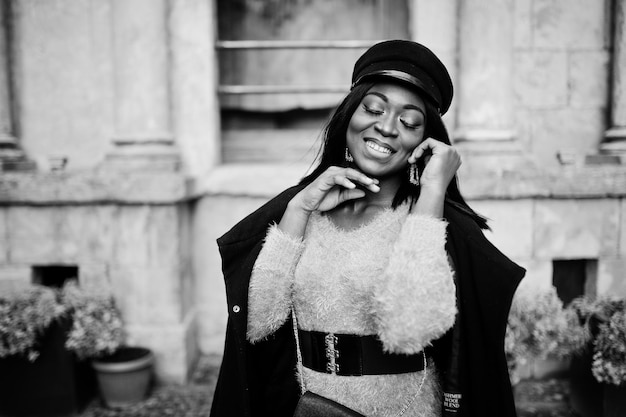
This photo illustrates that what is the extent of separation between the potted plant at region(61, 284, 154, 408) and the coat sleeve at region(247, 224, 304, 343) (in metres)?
2.19

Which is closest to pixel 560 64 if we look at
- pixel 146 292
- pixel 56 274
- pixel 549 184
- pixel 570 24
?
pixel 570 24

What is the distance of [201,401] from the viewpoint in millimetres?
3879

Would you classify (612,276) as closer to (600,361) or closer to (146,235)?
(600,361)

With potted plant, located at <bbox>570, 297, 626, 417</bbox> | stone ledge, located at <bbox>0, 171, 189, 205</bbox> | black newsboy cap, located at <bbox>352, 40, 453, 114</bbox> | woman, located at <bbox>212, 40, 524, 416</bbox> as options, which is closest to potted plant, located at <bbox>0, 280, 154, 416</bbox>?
stone ledge, located at <bbox>0, 171, 189, 205</bbox>

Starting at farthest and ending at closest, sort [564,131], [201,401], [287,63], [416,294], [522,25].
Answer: [287,63], [564,131], [522,25], [201,401], [416,294]

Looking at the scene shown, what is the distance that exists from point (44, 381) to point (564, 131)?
446 centimetres

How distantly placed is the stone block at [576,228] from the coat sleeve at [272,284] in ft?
9.07

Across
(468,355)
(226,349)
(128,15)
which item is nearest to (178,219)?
(128,15)

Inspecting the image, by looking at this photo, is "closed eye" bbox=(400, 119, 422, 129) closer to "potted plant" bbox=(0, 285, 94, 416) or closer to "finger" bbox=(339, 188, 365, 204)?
"finger" bbox=(339, 188, 365, 204)

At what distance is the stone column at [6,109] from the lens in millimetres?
4316

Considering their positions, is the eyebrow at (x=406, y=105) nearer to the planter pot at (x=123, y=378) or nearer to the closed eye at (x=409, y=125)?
the closed eye at (x=409, y=125)

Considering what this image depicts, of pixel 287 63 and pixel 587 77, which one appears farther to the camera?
pixel 287 63

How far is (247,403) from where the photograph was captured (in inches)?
80.1

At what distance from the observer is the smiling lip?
74.5 inches
